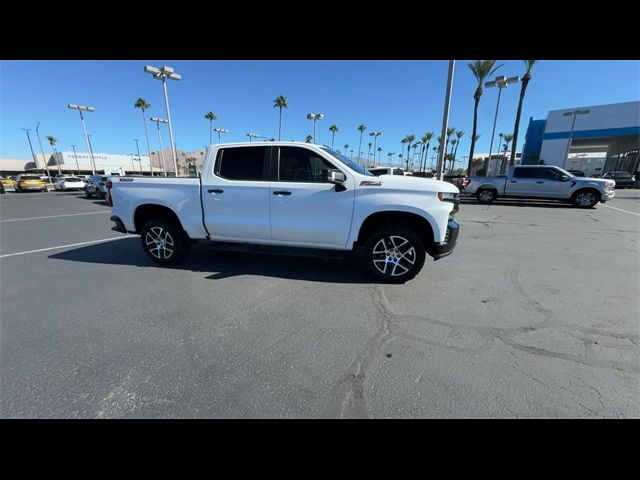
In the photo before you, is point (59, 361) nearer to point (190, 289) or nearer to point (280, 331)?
point (190, 289)

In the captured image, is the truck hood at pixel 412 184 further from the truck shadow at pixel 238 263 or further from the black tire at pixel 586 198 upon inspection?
the black tire at pixel 586 198

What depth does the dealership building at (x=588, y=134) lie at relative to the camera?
29.0 meters

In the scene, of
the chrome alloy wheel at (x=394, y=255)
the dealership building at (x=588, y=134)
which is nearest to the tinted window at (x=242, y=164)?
the chrome alloy wheel at (x=394, y=255)

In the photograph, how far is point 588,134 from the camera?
31.1 meters

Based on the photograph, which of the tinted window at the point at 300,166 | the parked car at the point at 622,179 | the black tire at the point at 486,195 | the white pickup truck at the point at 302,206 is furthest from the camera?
the parked car at the point at 622,179

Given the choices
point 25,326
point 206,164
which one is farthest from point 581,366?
point 25,326

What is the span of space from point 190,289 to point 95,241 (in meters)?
4.71

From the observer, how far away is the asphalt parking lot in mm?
1916

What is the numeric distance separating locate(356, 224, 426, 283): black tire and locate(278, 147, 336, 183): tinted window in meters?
1.23

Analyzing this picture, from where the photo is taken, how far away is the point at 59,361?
236 cm

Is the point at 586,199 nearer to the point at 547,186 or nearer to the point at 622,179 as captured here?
the point at 547,186

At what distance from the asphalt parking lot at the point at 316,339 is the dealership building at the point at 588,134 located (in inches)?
1447

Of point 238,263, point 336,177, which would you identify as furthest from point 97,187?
point 336,177
